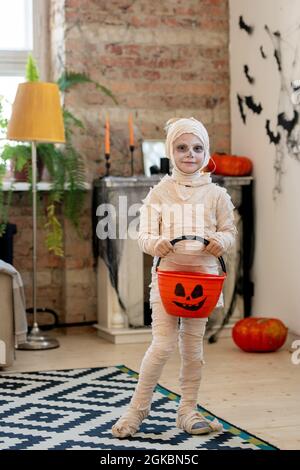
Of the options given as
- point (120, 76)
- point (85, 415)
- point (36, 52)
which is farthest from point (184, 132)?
point (36, 52)

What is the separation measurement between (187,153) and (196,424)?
0.91 meters

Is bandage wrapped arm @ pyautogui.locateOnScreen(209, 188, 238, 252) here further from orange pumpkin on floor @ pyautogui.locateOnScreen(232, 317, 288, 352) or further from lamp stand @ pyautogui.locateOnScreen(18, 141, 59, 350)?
lamp stand @ pyautogui.locateOnScreen(18, 141, 59, 350)

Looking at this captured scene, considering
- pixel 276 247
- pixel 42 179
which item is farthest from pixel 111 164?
pixel 276 247

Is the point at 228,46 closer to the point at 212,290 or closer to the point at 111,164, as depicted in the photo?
the point at 111,164

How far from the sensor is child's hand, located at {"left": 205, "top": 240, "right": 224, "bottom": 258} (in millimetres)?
3033

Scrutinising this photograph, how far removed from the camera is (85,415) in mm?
3436

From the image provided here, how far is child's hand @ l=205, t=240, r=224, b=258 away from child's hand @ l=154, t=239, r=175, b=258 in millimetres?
121

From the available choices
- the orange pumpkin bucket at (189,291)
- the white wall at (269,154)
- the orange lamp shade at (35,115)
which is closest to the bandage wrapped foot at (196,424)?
the orange pumpkin bucket at (189,291)

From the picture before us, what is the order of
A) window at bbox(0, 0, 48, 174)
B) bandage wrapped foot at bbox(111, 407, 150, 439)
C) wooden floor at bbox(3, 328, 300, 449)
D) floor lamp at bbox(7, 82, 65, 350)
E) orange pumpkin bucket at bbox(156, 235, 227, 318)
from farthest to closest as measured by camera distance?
window at bbox(0, 0, 48, 174), floor lamp at bbox(7, 82, 65, 350), wooden floor at bbox(3, 328, 300, 449), bandage wrapped foot at bbox(111, 407, 150, 439), orange pumpkin bucket at bbox(156, 235, 227, 318)

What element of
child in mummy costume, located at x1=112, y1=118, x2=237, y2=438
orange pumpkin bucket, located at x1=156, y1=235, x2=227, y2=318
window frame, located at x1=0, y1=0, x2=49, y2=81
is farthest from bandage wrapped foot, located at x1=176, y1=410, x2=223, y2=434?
window frame, located at x1=0, y1=0, x2=49, y2=81

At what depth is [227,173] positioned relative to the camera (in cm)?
521

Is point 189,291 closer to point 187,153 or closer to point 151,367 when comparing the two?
point 151,367

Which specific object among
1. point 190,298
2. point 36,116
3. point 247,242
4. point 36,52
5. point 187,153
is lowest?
point 190,298

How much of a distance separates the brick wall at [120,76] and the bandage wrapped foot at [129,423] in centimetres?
227
